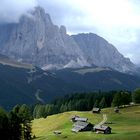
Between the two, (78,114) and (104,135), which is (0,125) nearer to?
(104,135)

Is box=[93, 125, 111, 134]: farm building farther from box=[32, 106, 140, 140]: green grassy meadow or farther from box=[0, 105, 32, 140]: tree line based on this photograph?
box=[0, 105, 32, 140]: tree line

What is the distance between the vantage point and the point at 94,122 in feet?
586

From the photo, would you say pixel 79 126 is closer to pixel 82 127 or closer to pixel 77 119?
pixel 82 127

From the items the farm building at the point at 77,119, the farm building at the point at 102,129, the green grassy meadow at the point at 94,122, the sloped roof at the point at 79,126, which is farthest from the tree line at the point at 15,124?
the farm building at the point at 77,119

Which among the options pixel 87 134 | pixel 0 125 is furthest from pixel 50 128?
pixel 0 125

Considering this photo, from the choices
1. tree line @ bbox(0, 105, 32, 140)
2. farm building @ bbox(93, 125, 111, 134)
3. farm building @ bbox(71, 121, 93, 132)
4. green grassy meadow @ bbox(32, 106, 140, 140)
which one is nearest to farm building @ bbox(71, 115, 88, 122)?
green grassy meadow @ bbox(32, 106, 140, 140)

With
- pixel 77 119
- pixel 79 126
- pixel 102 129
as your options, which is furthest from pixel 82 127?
pixel 77 119

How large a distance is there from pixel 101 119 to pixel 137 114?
1838 centimetres

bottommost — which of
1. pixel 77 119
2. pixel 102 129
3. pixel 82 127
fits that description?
pixel 102 129

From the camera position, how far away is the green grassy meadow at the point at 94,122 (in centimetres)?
14100

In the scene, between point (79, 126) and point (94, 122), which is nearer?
point (79, 126)

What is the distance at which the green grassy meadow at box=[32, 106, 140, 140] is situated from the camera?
141000 millimetres

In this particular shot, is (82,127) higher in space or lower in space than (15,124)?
lower

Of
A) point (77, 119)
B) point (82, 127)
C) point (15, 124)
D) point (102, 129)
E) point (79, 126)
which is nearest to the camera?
point (15, 124)
